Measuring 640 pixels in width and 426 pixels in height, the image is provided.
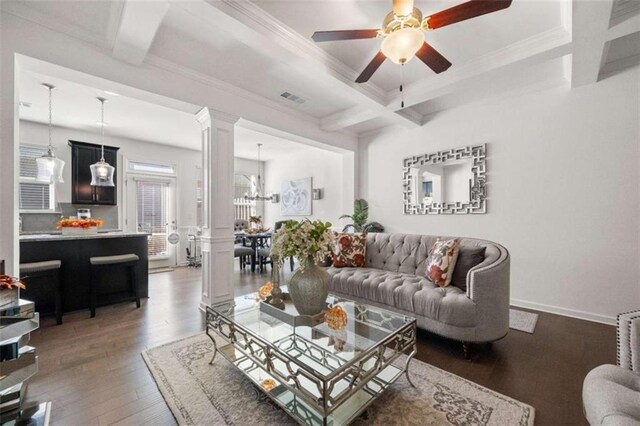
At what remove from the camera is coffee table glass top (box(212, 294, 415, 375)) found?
5.60 ft

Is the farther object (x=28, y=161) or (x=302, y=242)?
(x=28, y=161)

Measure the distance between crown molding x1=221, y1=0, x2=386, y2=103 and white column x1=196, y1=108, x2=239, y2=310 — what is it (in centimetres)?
142

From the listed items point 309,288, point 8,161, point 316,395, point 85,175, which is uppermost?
point 85,175

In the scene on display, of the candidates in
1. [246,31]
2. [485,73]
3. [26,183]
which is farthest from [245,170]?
[485,73]

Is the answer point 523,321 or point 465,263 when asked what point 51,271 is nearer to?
point 465,263

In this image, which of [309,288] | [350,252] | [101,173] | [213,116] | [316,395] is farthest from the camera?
[101,173]

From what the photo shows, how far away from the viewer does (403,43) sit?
6.17 ft

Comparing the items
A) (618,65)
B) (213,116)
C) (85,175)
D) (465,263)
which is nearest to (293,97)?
(213,116)

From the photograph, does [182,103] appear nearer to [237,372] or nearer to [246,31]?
[246,31]

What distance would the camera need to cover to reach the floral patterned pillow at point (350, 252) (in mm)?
3525

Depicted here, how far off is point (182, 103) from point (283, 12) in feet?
5.51

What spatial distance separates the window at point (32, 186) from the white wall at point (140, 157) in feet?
0.43

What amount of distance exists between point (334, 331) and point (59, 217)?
600 centimetres

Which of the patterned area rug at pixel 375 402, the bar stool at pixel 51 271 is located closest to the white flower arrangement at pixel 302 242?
the patterned area rug at pixel 375 402
